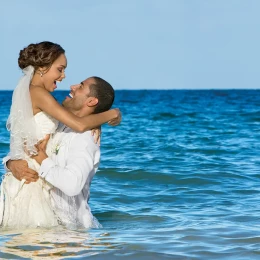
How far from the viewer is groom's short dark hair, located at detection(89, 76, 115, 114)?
5.82 metres

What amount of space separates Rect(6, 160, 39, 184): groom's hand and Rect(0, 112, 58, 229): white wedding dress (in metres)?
0.04

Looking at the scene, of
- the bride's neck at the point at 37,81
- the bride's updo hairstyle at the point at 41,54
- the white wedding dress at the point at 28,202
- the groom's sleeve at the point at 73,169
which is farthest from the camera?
the white wedding dress at the point at 28,202

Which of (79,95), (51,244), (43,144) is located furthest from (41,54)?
(51,244)

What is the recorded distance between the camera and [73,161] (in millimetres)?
5613

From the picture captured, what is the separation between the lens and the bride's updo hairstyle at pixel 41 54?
5.64 meters

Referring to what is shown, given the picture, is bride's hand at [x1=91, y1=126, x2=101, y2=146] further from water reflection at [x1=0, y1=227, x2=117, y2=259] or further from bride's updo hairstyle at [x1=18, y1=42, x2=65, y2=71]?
water reflection at [x1=0, y1=227, x2=117, y2=259]

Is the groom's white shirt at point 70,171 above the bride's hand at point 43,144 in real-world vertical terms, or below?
below

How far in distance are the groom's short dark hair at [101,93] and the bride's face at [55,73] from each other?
0.84 ft

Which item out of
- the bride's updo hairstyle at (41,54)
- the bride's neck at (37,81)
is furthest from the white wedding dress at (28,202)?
the bride's updo hairstyle at (41,54)

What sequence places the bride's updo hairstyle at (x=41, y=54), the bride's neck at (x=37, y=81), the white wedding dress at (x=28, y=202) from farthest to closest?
the white wedding dress at (x=28, y=202), the bride's neck at (x=37, y=81), the bride's updo hairstyle at (x=41, y=54)

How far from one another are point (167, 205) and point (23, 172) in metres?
3.38

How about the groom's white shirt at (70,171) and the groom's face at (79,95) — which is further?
the groom's face at (79,95)

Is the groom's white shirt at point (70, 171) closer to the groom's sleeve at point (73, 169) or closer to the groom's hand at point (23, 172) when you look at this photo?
the groom's sleeve at point (73, 169)

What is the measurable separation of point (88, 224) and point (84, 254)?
716 mm
